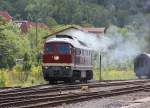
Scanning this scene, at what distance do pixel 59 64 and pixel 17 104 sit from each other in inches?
672

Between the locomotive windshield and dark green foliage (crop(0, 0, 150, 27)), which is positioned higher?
dark green foliage (crop(0, 0, 150, 27))

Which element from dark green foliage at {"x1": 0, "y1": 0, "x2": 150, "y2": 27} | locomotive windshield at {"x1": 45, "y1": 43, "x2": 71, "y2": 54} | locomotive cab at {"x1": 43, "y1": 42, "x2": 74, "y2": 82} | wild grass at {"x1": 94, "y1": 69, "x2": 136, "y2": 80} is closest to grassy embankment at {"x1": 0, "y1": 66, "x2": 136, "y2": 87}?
locomotive cab at {"x1": 43, "y1": 42, "x2": 74, "y2": 82}

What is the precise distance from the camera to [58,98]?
20000 mm

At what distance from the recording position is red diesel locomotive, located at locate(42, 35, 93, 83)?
111 feet

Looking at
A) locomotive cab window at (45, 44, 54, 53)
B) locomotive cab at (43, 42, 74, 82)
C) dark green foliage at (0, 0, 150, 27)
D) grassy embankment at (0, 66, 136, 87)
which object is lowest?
grassy embankment at (0, 66, 136, 87)

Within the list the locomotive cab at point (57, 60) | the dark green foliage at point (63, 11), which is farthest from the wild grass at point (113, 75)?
the dark green foliage at point (63, 11)

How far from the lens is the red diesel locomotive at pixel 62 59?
34.0 meters

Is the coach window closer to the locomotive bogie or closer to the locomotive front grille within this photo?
the locomotive front grille

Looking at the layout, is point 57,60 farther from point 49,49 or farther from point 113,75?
point 113,75

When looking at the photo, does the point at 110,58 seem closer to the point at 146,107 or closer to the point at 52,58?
the point at 52,58

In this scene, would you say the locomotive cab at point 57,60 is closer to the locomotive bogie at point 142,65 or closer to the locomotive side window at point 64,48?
the locomotive side window at point 64,48

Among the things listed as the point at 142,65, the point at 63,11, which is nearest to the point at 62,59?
the point at 142,65

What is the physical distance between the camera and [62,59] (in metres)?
34.4

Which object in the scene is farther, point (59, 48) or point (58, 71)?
point (59, 48)
